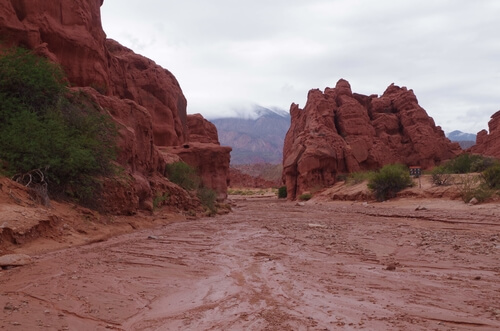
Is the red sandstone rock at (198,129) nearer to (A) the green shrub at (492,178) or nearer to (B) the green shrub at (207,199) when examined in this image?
(B) the green shrub at (207,199)

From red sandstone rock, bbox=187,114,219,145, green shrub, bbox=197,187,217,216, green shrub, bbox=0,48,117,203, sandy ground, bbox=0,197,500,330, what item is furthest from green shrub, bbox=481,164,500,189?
red sandstone rock, bbox=187,114,219,145

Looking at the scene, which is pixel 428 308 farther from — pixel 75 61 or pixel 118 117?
pixel 75 61

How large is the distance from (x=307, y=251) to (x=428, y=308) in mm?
4324

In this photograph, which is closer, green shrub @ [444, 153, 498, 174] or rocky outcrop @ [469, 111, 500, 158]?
green shrub @ [444, 153, 498, 174]

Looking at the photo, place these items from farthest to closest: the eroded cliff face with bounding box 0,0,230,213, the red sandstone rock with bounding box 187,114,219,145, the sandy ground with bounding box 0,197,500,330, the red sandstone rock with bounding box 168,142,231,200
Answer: the red sandstone rock with bounding box 187,114,219,145
the red sandstone rock with bounding box 168,142,231,200
the eroded cliff face with bounding box 0,0,230,213
the sandy ground with bounding box 0,197,500,330

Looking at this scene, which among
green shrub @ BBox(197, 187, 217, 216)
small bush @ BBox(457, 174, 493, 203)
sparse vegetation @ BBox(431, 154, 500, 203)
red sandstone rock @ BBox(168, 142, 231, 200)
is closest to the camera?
small bush @ BBox(457, 174, 493, 203)

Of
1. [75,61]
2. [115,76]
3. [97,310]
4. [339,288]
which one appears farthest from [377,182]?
[97,310]

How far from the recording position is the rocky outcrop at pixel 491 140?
48781 millimetres

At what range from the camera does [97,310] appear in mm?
4230

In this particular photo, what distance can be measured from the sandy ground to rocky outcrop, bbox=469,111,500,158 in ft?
152

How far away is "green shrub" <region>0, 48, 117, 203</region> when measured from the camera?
10732 millimetres

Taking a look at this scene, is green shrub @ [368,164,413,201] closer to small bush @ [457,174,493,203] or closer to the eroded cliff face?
small bush @ [457,174,493,203]

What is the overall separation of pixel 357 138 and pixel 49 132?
1632 inches

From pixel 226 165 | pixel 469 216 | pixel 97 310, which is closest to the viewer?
pixel 97 310
